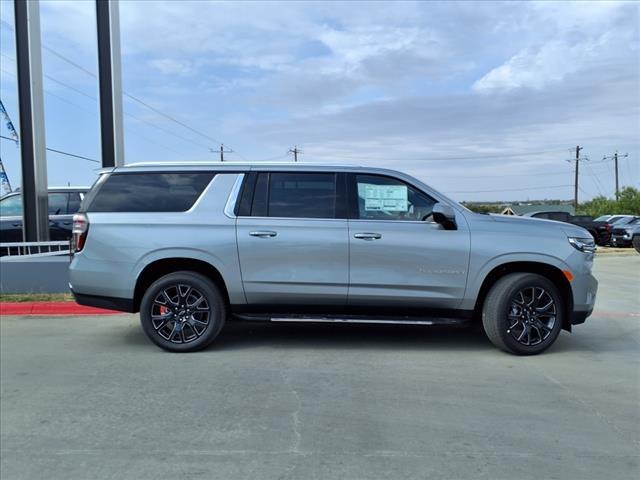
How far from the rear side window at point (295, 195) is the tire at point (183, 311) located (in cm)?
97

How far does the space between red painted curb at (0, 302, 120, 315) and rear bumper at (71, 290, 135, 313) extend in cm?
202

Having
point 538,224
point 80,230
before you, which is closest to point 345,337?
point 538,224

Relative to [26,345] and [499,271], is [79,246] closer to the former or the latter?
[26,345]

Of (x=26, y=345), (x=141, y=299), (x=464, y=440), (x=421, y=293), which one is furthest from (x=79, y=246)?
(x=464, y=440)

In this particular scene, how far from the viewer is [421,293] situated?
5762 millimetres

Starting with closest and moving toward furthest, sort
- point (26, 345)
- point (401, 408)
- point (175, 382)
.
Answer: point (401, 408) < point (175, 382) < point (26, 345)

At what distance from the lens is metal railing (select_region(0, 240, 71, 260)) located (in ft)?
→ 31.8

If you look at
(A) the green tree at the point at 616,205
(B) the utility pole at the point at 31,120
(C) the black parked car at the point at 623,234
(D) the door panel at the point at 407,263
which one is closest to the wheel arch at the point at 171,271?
(D) the door panel at the point at 407,263

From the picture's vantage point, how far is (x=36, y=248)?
10.2 metres

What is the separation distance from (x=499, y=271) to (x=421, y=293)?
0.88 metres

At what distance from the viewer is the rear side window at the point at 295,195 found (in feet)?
19.4

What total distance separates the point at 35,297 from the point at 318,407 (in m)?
5.86

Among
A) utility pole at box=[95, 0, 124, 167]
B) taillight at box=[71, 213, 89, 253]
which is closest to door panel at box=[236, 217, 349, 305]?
taillight at box=[71, 213, 89, 253]

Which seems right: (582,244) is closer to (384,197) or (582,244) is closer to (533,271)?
(533,271)
